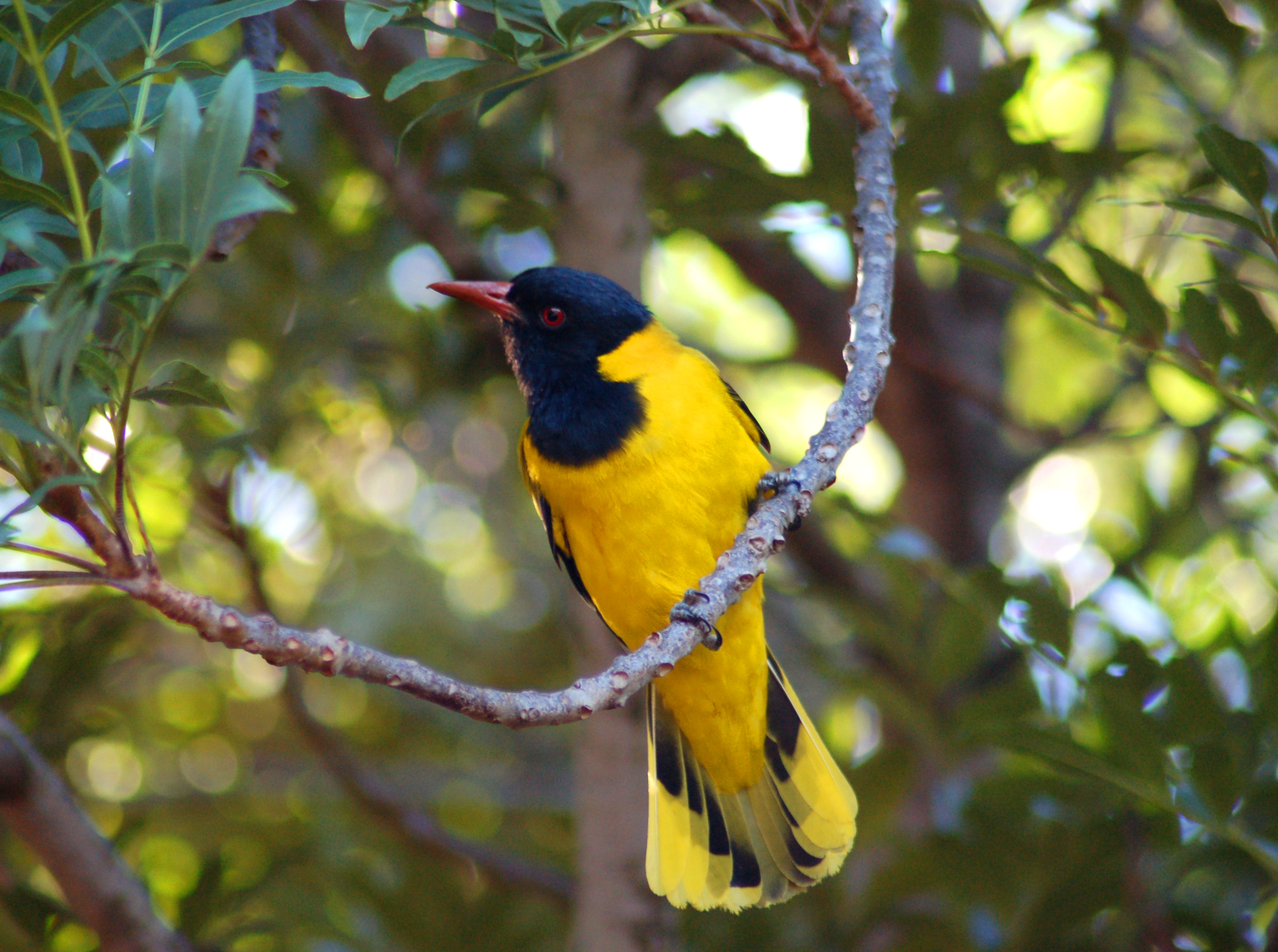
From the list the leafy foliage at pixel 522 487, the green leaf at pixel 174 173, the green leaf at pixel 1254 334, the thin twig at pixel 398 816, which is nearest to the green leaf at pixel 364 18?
the leafy foliage at pixel 522 487

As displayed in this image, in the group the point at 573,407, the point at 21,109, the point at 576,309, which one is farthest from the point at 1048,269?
the point at 21,109

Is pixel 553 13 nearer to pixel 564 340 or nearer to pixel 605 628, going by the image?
pixel 564 340

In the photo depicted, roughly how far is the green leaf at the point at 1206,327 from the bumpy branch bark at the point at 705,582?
1.99 ft

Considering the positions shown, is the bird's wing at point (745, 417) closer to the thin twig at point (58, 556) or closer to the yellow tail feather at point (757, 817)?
the yellow tail feather at point (757, 817)

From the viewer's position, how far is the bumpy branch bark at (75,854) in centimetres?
253

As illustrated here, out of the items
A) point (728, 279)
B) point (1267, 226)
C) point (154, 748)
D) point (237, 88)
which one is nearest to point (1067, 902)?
point (1267, 226)

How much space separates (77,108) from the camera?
1638 mm

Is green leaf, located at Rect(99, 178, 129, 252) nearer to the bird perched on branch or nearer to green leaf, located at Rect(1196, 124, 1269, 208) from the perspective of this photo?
the bird perched on branch

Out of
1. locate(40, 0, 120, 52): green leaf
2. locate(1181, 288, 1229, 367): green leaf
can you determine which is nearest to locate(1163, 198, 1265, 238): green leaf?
locate(1181, 288, 1229, 367): green leaf

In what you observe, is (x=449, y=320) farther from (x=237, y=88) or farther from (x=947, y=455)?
(x=237, y=88)

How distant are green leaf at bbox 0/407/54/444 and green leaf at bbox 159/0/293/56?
2.32ft

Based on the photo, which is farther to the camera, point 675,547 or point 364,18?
point 675,547

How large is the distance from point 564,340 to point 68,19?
197 cm

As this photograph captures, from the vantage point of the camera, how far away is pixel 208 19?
170cm
